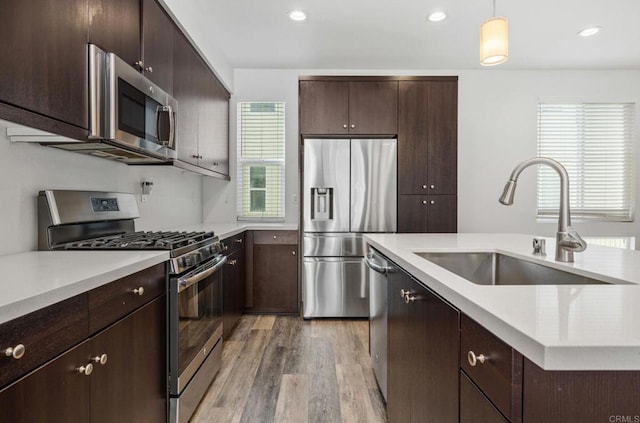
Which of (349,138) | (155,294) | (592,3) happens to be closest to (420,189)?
(349,138)

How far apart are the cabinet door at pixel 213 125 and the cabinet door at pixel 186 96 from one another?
0.49 ft

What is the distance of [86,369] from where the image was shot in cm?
108

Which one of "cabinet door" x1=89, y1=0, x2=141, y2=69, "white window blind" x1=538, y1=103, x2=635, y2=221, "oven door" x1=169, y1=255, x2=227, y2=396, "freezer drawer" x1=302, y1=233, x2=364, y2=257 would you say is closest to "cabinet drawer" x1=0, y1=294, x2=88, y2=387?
"oven door" x1=169, y1=255, x2=227, y2=396

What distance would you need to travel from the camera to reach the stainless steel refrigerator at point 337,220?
360 cm

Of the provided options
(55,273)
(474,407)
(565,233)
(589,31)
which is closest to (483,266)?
(565,233)

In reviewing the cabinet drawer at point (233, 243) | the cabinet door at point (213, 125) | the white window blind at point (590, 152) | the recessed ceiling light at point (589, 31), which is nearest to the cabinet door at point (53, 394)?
the cabinet drawer at point (233, 243)

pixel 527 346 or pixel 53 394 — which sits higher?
pixel 527 346

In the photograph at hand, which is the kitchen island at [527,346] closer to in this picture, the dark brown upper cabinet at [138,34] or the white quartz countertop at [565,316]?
the white quartz countertop at [565,316]

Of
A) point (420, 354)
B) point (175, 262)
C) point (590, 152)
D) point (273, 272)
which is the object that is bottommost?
point (273, 272)

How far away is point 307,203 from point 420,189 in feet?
3.83

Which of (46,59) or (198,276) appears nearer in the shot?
(46,59)

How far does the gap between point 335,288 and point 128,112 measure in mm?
2493

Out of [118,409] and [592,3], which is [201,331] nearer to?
[118,409]

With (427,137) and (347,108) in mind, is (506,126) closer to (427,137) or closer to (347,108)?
(427,137)
